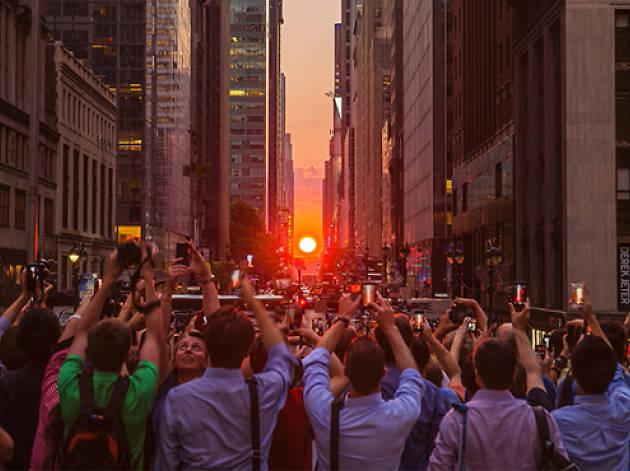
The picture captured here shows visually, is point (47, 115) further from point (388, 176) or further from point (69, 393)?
point (388, 176)

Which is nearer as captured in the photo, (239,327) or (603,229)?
(239,327)

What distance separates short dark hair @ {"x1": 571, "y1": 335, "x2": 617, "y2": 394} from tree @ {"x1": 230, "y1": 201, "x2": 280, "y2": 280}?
419 ft

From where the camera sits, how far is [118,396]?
15.6 feet

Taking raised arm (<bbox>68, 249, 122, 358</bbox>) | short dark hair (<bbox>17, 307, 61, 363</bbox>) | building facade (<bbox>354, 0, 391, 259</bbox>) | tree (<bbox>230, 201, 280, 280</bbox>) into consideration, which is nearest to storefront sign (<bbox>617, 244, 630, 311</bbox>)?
short dark hair (<bbox>17, 307, 61, 363</bbox>)

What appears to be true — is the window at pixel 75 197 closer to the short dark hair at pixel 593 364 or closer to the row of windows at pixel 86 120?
the row of windows at pixel 86 120

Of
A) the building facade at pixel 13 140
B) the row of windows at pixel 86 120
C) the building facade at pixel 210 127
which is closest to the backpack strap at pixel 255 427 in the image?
the building facade at pixel 13 140

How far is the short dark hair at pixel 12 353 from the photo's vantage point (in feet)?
20.0

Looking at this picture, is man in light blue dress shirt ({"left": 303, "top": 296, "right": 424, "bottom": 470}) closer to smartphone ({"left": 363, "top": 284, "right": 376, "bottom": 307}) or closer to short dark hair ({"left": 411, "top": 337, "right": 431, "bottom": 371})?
smartphone ({"left": 363, "top": 284, "right": 376, "bottom": 307})

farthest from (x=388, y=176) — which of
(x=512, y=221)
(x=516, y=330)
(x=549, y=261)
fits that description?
(x=516, y=330)

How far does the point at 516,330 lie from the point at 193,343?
2.50 meters

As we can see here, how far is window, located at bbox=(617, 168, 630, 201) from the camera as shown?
43.2 metres

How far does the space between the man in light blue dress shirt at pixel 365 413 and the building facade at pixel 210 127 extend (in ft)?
296

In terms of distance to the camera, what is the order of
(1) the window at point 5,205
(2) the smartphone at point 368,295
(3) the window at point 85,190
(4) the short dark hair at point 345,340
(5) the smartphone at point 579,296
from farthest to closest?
(3) the window at point 85,190 < (1) the window at point 5,205 < (5) the smartphone at point 579,296 < (4) the short dark hair at point 345,340 < (2) the smartphone at point 368,295

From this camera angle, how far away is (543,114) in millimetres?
50844
